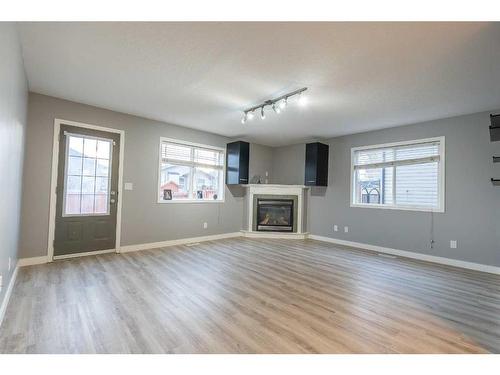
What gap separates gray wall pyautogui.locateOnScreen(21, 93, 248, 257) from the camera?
137 inches

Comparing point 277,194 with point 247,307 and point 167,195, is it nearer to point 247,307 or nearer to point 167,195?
point 167,195

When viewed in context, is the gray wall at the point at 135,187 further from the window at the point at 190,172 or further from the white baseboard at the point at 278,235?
the white baseboard at the point at 278,235

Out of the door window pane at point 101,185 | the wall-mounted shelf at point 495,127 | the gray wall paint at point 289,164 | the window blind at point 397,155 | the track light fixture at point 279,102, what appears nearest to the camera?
the wall-mounted shelf at point 495,127

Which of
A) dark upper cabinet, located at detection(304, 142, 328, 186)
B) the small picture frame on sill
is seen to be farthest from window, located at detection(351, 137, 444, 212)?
the small picture frame on sill

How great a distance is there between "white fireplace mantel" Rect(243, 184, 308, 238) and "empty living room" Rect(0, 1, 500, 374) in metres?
0.05

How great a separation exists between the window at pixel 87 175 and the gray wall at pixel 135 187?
257 millimetres

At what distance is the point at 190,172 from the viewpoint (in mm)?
5363

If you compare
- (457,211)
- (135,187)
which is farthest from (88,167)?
(457,211)

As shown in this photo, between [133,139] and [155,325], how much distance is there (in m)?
3.50

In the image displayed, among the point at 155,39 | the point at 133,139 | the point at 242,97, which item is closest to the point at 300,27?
the point at 155,39

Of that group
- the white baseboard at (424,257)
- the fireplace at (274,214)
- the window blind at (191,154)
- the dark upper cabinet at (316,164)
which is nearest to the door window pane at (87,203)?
the window blind at (191,154)

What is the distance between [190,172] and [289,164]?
9.24 feet

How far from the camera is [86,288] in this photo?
2652mm

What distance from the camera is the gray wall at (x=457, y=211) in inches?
146
